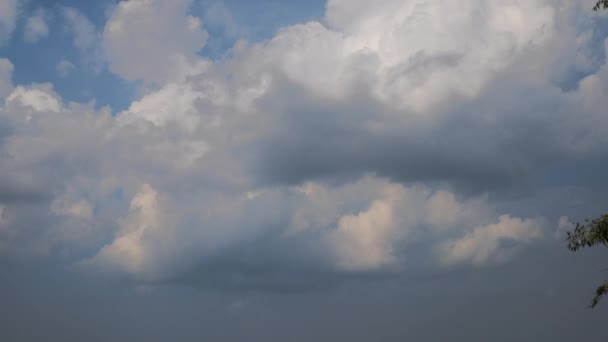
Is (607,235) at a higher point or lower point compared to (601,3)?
lower

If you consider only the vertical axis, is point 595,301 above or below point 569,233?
below

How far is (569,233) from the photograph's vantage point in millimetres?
32281

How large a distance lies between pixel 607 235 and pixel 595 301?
4.53 metres

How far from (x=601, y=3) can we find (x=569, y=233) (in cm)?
1405

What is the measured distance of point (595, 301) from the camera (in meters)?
32.0

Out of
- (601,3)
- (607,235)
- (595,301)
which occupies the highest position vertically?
(601,3)

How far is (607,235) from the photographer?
100ft

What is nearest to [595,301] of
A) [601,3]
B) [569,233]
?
[569,233]

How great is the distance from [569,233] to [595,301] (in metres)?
4.42

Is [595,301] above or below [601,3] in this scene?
below

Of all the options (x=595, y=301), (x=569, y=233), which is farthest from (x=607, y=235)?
(x=595, y=301)

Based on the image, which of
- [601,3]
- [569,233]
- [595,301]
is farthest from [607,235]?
[601,3]

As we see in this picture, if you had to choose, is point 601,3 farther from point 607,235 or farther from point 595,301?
point 595,301

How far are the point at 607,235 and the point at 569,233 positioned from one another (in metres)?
2.22
